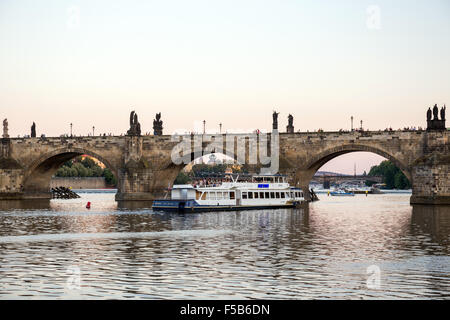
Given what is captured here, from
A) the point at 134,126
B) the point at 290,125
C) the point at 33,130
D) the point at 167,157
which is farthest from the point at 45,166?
the point at 290,125

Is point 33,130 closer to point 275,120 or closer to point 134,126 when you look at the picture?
point 134,126

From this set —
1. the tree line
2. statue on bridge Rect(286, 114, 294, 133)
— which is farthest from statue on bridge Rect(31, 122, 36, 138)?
the tree line

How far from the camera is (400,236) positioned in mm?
33125

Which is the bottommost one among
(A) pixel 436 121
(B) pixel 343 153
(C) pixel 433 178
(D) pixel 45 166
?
(C) pixel 433 178

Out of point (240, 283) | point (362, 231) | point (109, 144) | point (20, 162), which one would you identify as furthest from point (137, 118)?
point (240, 283)

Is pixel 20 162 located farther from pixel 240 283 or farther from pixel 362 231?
pixel 240 283

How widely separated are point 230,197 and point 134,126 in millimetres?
26231

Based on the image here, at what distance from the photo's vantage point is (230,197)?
55.7m

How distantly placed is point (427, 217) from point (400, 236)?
14456mm

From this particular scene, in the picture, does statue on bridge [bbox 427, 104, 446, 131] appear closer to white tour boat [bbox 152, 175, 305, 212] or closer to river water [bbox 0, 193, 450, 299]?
white tour boat [bbox 152, 175, 305, 212]

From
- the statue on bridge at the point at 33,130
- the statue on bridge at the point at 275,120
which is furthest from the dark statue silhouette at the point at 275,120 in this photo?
the statue on bridge at the point at 33,130

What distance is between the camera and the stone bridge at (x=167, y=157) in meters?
63.3

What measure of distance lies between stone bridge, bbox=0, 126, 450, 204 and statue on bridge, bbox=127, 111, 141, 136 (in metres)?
0.58

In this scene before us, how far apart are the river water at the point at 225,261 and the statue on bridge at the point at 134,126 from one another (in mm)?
38329
